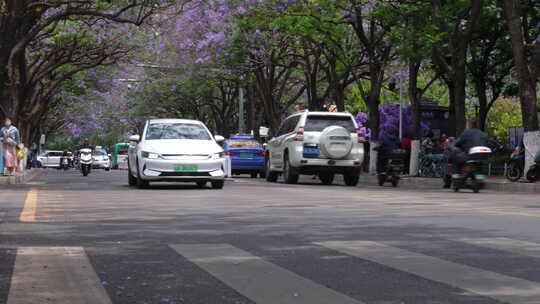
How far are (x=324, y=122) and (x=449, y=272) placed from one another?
17.8 meters

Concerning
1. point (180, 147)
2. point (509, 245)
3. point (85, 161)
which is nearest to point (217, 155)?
point (180, 147)

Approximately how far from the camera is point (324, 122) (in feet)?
79.9

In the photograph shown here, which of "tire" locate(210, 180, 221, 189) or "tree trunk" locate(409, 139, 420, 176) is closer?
"tire" locate(210, 180, 221, 189)

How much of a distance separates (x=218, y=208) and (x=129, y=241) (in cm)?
474

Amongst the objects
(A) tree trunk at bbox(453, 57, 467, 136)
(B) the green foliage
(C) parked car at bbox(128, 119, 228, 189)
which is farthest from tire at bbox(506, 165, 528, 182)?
(B) the green foliage

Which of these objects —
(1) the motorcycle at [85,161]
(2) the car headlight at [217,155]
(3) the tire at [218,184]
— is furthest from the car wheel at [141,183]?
(1) the motorcycle at [85,161]

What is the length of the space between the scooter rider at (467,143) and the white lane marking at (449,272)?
1239cm

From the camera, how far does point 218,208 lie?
43.5 feet

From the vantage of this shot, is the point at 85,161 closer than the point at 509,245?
No

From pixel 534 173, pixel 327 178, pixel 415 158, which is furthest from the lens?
pixel 415 158

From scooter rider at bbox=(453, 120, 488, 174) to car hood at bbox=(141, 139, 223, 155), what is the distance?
17.0 ft

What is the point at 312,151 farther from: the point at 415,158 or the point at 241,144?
the point at 241,144

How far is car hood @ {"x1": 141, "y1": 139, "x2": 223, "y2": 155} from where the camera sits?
19.6 meters

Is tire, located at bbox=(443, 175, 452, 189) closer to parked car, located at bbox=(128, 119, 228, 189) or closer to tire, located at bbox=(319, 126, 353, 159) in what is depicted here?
tire, located at bbox=(319, 126, 353, 159)
